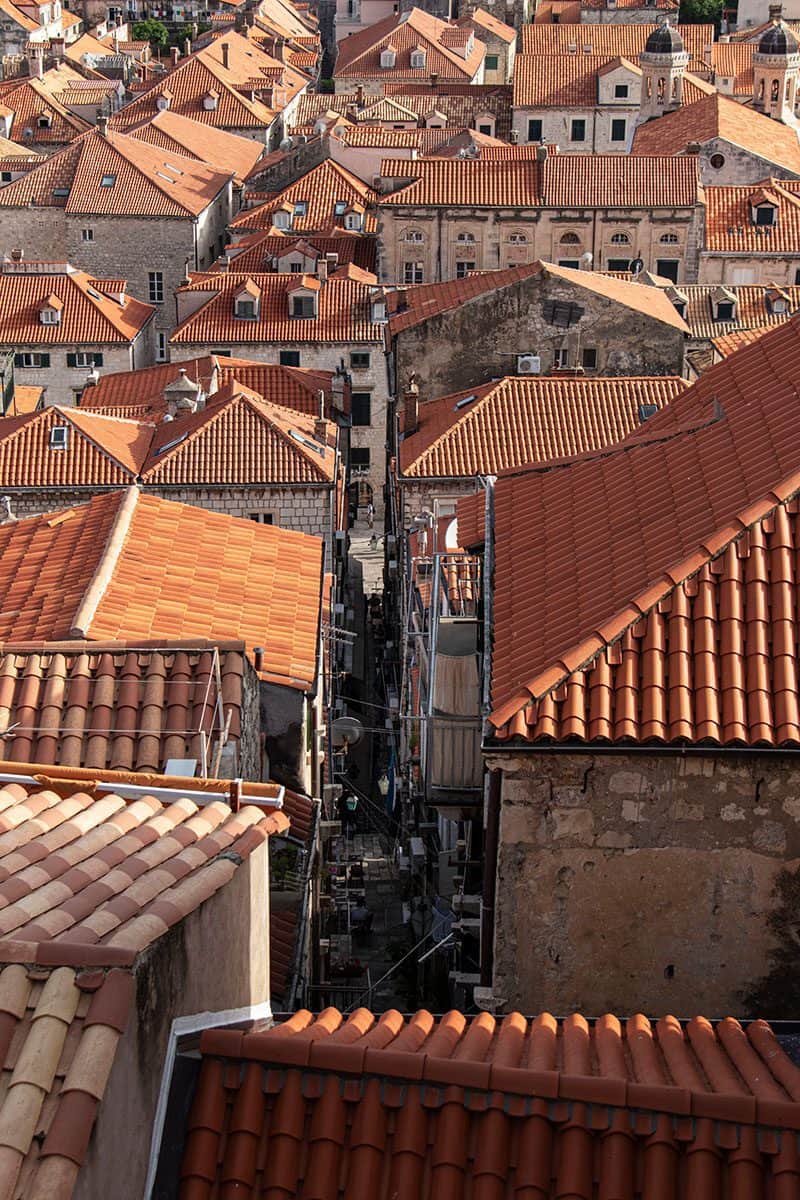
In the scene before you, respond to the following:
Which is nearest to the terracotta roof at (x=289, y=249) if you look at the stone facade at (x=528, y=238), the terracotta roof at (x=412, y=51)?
the stone facade at (x=528, y=238)

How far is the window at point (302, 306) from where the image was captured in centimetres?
6162

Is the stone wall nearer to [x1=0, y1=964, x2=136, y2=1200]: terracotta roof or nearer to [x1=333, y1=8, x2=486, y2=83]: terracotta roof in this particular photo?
[x1=0, y1=964, x2=136, y2=1200]: terracotta roof

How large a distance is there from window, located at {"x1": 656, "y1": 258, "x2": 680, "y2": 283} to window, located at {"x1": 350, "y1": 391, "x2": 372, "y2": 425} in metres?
14.5

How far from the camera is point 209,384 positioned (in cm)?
4947

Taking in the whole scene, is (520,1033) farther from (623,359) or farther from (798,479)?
(623,359)

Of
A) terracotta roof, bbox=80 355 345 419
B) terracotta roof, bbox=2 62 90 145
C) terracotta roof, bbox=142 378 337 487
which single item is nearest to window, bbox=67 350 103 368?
terracotta roof, bbox=80 355 345 419

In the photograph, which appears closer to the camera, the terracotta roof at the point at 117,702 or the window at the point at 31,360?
the terracotta roof at the point at 117,702

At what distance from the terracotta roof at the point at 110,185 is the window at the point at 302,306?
17108 millimetres

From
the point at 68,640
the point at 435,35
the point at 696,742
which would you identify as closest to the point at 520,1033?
the point at 696,742

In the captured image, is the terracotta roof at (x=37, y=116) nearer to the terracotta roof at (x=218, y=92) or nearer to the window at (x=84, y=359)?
the terracotta roof at (x=218, y=92)

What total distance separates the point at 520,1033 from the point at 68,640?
10660 millimetres

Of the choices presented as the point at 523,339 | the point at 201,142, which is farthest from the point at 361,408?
the point at 201,142

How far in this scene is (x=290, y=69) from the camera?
4609 inches

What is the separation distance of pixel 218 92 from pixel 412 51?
13.3 m
